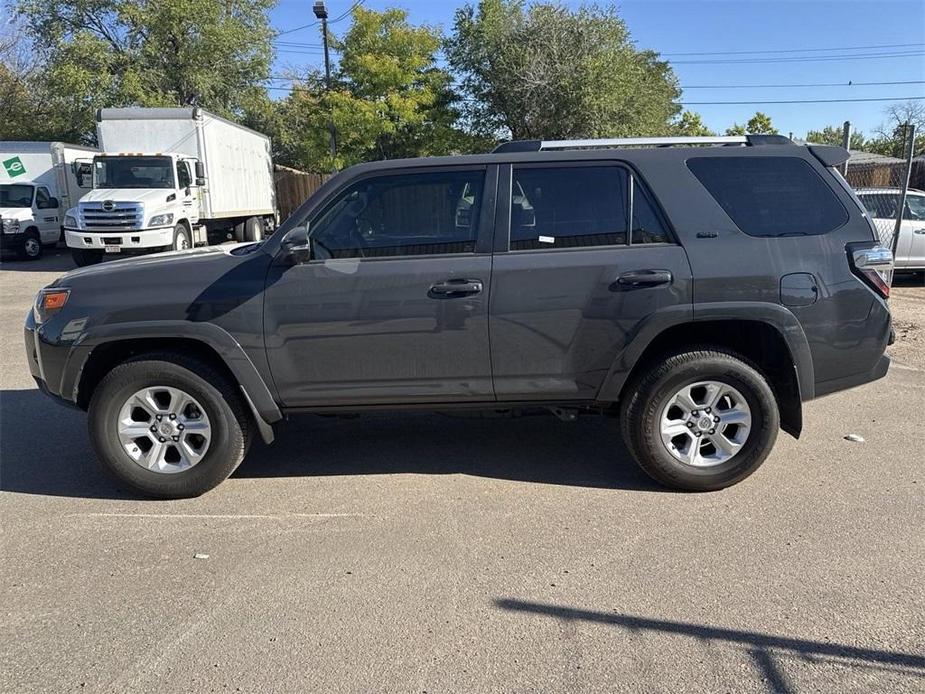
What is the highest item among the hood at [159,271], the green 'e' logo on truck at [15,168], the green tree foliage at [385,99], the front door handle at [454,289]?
the green tree foliage at [385,99]

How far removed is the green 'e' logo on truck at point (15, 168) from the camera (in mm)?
20375

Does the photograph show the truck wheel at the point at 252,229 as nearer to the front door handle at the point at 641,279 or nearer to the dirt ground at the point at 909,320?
the dirt ground at the point at 909,320

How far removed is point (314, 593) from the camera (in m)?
3.06

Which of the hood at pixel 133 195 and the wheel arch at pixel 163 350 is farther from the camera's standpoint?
the hood at pixel 133 195

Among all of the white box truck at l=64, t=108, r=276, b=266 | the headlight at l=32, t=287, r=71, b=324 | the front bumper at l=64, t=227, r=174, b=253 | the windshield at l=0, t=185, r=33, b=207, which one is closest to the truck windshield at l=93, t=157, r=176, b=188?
the white box truck at l=64, t=108, r=276, b=266

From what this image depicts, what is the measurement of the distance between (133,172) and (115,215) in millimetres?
1455

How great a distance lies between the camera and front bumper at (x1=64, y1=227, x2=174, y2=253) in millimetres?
14852

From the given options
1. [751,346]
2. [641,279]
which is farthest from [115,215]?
[751,346]

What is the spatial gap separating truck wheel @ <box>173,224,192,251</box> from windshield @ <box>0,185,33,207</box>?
6.66 meters

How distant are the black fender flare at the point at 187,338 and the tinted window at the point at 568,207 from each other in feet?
5.33

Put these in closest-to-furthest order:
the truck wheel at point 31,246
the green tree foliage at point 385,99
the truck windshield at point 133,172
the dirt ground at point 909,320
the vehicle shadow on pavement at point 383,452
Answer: the vehicle shadow on pavement at point 383,452
the dirt ground at point 909,320
the truck windshield at point 133,172
the truck wheel at point 31,246
the green tree foliage at point 385,99

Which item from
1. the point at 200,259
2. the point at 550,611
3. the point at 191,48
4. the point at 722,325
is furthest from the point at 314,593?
the point at 191,48

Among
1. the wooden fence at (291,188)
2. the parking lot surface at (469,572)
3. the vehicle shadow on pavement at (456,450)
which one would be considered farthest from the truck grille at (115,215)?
the wooden fence at (291,188)

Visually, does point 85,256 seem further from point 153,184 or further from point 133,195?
point 153,184
